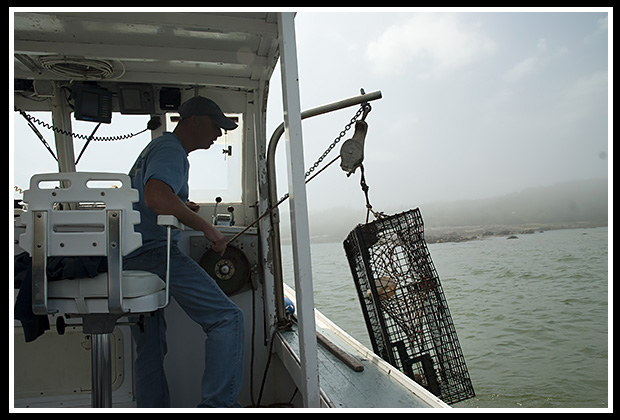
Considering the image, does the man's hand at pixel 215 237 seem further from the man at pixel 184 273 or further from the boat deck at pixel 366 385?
the boat deck at pixel 366 385

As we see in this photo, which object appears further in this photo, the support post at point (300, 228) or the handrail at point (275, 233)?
the handrail at point (275, 233)

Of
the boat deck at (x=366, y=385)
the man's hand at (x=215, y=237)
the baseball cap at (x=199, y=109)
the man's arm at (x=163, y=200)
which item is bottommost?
the boat deck at (x=366, y=385)

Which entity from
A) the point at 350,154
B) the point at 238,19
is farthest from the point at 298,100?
the point at 238,19

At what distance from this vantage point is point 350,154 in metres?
2.37

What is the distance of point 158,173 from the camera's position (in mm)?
1918

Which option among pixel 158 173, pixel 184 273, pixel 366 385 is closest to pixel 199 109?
pixel 158 173

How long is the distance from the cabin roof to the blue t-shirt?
776 mm

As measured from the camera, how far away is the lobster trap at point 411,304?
9.00 ft

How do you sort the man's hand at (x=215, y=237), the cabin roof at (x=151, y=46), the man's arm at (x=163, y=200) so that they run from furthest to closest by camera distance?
the cabin roof at (x=151, y=46) → the man's hand at (x=215, y=237) → the man's arm at (x=163, y=200)

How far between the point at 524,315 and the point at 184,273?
1039 centimetres

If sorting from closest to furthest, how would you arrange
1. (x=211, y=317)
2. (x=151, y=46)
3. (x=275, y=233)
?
(x=211, y=317) < (x=151, y=46) < (x=275, y=233)

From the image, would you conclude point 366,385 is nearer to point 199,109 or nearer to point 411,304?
point 411,304

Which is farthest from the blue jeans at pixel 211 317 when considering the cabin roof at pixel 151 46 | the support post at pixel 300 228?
the cabin roof at pixel 151 46
